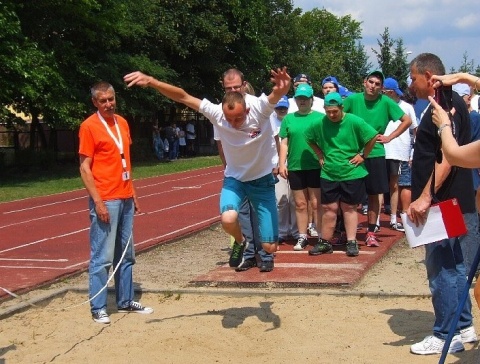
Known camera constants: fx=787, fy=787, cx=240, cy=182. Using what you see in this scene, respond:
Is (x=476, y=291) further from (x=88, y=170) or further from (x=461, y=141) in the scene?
(x=88, y=170)

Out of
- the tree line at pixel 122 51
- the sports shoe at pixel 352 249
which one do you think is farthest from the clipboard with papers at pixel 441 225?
the tree line at pixel 122 51

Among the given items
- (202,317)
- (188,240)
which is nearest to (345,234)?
(188,240)

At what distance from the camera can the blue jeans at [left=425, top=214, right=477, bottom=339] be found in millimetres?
5691

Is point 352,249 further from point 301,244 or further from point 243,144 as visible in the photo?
point 243,144

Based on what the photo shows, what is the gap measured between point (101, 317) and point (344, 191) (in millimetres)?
3566

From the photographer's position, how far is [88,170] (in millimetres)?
7051

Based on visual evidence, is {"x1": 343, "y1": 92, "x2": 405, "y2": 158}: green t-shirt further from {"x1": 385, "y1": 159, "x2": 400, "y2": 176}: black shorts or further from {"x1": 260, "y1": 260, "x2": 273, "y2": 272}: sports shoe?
{"x1": 260, "y1": 260, "x2": 273, "y2": 272}: sports shoe

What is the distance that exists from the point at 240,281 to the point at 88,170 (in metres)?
2.20

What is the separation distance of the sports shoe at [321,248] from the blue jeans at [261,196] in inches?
98.7

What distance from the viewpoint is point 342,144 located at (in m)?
9.45

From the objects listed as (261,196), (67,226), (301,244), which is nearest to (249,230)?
(301,244)

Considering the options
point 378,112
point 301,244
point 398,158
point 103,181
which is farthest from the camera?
point 398,158

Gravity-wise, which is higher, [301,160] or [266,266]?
[301,160]

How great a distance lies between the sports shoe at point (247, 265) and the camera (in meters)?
8.99
